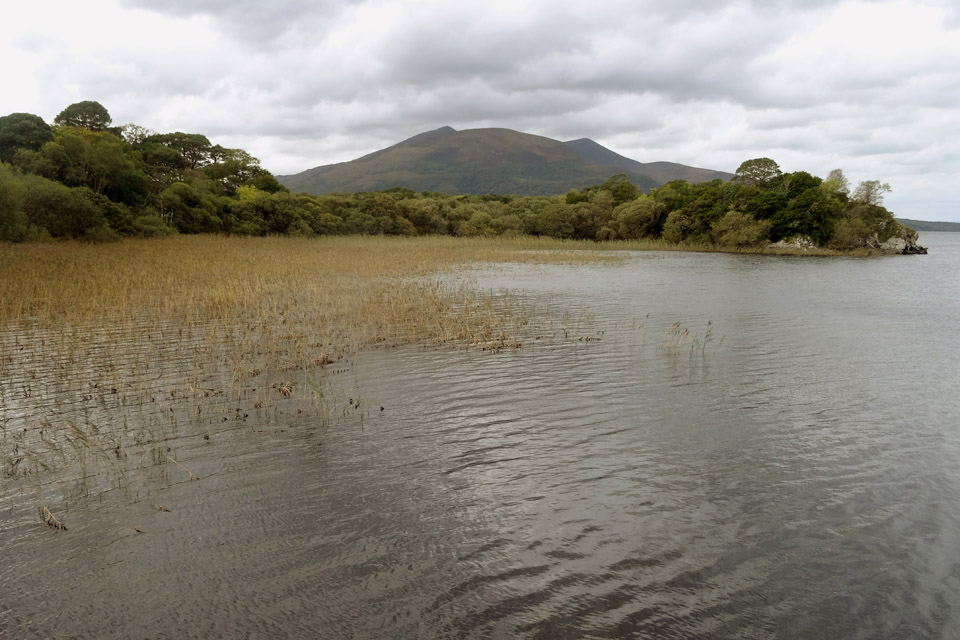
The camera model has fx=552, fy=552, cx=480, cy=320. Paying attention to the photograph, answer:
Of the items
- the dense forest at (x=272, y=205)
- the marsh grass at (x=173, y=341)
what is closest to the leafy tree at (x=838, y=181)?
the dense forest at (x=272, y=205)

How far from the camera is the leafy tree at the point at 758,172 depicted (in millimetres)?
76500

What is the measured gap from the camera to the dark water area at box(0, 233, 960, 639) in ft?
13.1

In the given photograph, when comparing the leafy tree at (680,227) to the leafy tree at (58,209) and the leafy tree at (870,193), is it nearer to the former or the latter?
the leafy tree at (870,193)

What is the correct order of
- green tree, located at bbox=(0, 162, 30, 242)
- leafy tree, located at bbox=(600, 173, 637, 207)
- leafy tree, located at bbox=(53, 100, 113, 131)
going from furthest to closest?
leafy tree, located at bbox=(600, 173, 637, 207), leafy tree, located at bbox=(53, 100, 113, 131), green tree, located at bbox=(0, 162, 30, 242)

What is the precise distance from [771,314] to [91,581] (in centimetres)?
1919

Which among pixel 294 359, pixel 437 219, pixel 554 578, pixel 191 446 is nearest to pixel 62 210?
pixel 294 359

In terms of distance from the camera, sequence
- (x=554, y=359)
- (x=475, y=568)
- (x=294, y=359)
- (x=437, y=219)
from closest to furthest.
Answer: (x=475, y=568) → (x=294, y=359) → (x=554, y=359) → (x=437, y=219)

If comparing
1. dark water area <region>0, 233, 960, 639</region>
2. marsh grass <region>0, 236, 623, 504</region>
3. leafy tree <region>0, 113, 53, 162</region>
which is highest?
leafy tree <region>0, 113, 53, 162</region>

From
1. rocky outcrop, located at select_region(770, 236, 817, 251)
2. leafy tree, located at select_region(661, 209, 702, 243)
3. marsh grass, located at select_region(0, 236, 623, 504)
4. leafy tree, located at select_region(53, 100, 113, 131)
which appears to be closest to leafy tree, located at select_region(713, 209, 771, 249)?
rocky outcrop, located at select_region(770, 236, 817, 251)

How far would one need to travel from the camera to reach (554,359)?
39.3ft

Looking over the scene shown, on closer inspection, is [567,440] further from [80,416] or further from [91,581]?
[80,416]

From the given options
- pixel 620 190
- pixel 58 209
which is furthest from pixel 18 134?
pixel 620 190

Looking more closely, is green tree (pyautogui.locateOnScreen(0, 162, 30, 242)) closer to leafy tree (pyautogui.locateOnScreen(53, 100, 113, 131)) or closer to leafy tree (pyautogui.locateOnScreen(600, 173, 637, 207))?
leafy tree (pyautogui.locateOnScreen(53, 100, 113, 131))

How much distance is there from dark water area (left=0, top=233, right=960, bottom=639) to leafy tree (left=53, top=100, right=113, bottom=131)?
78343mm
